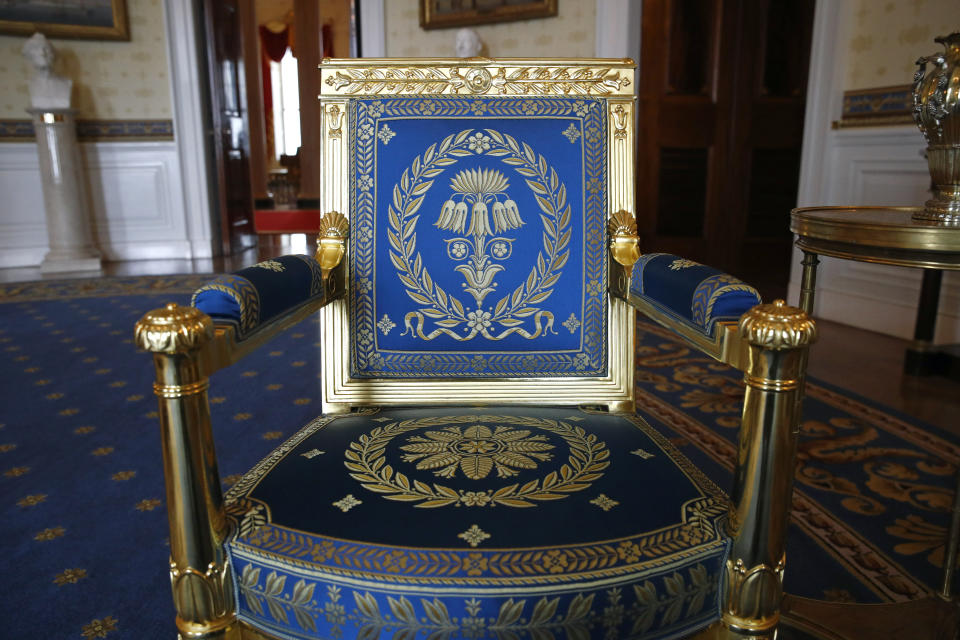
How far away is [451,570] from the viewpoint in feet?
1.97

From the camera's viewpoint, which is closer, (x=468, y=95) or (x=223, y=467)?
(x=468, y=95)

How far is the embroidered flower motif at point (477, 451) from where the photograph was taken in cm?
75

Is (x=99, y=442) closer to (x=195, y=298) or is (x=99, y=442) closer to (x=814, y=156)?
(x=195, y=298)

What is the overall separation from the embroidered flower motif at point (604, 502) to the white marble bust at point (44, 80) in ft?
17.1

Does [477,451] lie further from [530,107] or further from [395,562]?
[530,107]

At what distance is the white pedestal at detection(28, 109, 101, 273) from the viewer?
4.58m

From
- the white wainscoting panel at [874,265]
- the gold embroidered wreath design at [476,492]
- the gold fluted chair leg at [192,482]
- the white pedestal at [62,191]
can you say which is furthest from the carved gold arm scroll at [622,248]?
the white pedestal at [62,191]

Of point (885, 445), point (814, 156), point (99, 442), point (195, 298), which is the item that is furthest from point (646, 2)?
point (195, 298)

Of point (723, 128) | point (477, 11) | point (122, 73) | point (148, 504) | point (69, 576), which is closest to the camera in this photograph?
point (69, 576)

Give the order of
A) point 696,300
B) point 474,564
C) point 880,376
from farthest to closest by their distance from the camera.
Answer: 1. point 880,376
2. point 696,300
3. point 474,564

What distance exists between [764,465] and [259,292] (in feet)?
1.82

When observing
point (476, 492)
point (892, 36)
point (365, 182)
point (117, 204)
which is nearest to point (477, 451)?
point (476, 492)

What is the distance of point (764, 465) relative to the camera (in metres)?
0.62

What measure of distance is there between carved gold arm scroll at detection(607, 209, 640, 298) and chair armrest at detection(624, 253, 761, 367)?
5 cm
